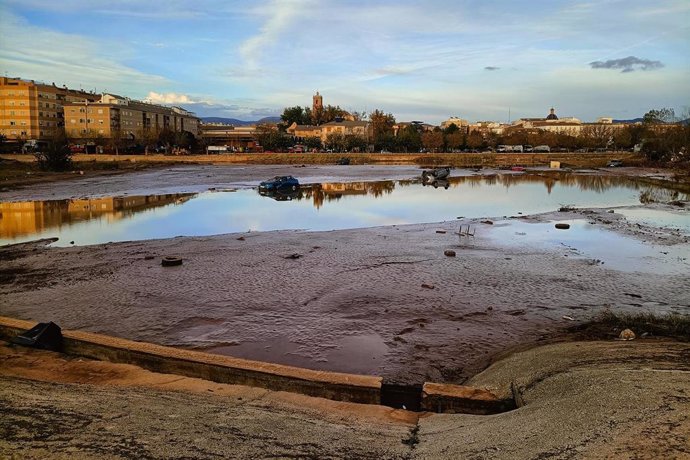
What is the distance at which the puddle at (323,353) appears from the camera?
8984 millimetres

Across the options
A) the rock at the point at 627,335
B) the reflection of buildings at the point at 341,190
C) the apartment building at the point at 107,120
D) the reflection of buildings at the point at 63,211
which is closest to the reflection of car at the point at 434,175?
the reflection of buildings at the point at 341,190

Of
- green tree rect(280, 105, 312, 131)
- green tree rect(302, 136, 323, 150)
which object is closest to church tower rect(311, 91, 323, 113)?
green tree rect(280, 105, 312, 131)

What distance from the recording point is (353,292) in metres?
13.6

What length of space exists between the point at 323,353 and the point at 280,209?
23.7m

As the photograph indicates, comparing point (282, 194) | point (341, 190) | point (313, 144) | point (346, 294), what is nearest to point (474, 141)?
point (313, 144)

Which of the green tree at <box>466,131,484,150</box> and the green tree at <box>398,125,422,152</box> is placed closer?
the green tree at <box>466,131,484,150</box>

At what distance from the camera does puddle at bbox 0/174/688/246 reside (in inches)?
966

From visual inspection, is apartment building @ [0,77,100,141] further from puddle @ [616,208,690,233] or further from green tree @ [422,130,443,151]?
puddle @ [616,208,690,233]

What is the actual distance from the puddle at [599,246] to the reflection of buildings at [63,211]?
21073mm

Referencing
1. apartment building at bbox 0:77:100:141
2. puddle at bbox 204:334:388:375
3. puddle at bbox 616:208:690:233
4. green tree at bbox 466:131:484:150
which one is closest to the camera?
puddle at bbox 204:334:388:375

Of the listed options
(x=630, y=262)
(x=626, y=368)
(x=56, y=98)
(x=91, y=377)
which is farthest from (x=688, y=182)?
(x=56, y=98)

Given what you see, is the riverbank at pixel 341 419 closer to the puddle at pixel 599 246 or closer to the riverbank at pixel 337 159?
the puddle at pixel 599 246

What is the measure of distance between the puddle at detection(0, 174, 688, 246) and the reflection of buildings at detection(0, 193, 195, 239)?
5 centimetres

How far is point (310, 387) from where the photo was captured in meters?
7.29
